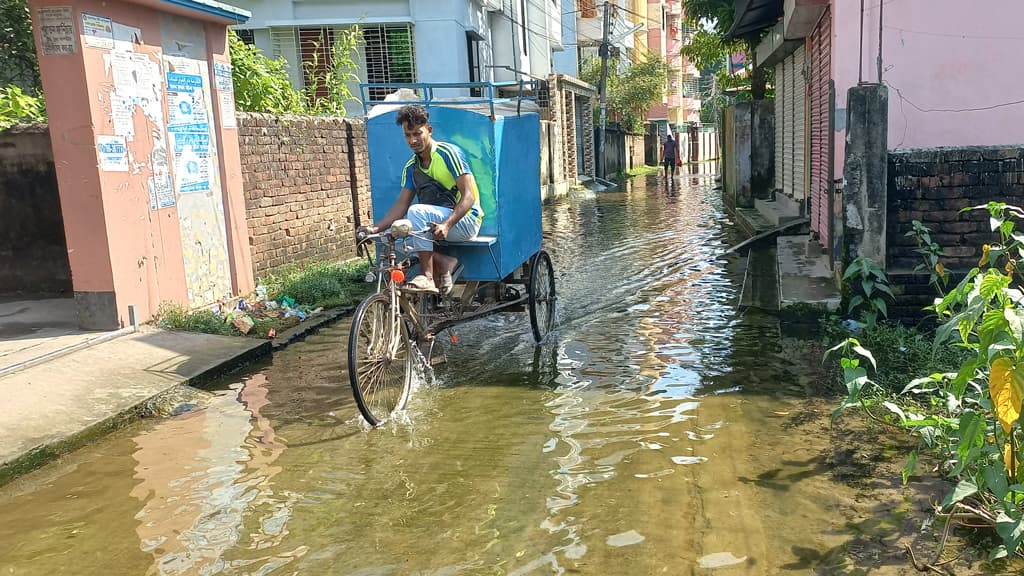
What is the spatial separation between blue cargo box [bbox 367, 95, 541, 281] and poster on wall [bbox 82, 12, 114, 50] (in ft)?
8.14

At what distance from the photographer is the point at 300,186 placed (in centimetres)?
1080

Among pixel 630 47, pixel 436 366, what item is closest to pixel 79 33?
pixel 436 366

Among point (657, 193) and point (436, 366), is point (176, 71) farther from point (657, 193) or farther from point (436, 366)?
point (657, 193)

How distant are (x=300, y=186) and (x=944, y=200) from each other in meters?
7.43

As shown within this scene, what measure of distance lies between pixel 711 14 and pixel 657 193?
8420 mm

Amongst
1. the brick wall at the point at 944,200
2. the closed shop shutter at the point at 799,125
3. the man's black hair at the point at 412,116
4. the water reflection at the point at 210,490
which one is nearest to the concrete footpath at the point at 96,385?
the water reflection at the point at 210,490

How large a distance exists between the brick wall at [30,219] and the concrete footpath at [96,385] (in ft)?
8.15

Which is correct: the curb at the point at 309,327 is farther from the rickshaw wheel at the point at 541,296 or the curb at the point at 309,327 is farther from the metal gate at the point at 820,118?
the metal gate at the point at 820,118

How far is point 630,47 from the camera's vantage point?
47.5 m

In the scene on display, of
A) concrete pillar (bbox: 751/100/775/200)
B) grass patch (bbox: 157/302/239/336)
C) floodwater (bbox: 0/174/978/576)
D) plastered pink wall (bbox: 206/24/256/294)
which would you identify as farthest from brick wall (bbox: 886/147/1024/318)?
concrete pillar (bbox: 751/100/775/200)

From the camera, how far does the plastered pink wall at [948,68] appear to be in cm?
746

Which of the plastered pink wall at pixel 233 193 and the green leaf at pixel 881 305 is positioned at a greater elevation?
the plastered pink wall at pixel 233 193

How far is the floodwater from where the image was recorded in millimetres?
3686

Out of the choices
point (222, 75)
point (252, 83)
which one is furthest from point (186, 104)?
point (252, 83)
